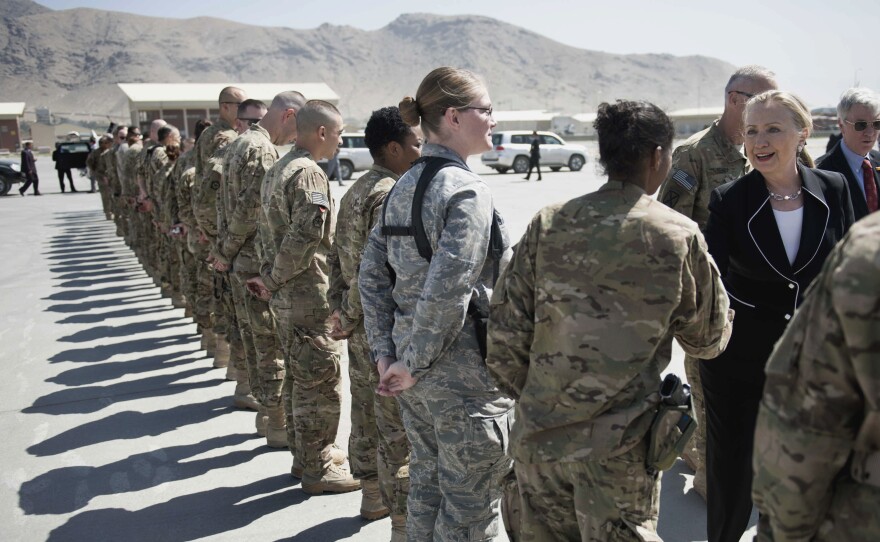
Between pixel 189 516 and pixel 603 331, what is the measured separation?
2.97 m

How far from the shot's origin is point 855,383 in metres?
1.35

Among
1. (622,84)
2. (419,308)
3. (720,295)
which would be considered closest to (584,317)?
(720,295)

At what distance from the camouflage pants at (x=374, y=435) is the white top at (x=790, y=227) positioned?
1.79 m

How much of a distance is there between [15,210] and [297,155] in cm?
2090

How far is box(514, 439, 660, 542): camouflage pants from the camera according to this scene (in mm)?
2039

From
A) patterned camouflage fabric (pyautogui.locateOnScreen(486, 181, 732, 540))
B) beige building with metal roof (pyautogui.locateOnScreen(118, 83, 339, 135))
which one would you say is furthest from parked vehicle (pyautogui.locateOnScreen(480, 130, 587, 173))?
patterned camouflage fabric (pyautogui.locateOnScreen(486, 181, 732, 540))

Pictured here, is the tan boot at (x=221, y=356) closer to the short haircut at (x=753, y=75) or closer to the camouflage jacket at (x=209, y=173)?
the camouflage jacket at (x=209, y=173)

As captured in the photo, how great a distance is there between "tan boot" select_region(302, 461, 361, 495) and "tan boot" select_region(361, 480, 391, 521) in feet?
1.15

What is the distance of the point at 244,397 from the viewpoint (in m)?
5.73

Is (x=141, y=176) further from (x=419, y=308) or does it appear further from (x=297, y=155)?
(x=419, y=308)

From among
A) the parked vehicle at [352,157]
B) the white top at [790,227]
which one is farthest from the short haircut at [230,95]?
the parked vehicle at [352,157]

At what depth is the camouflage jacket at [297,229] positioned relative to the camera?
3896 mm

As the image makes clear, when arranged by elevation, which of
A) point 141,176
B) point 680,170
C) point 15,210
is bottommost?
point 15,210

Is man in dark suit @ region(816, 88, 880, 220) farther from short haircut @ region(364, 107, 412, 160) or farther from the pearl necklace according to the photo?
short haircut @ region(364, 107, 412, 160)
